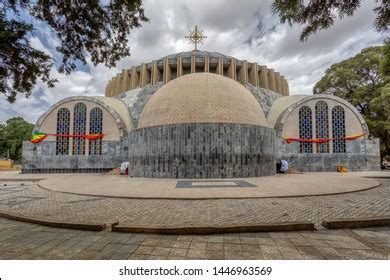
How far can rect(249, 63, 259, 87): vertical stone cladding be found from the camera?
30344mm

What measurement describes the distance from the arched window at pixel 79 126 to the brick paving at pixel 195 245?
21.1 m

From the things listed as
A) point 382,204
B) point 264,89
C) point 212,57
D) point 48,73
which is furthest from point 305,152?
point 48,73

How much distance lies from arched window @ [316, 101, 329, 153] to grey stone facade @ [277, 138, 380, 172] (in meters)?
0.75

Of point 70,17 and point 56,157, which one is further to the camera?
point 56,157

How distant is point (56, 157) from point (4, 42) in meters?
22.1

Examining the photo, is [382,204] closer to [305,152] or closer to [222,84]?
[222,84]

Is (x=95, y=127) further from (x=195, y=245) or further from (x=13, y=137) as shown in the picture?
(x=13, y=137)

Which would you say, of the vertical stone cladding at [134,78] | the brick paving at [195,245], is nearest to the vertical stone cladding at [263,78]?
the vertical stone cladding at [134,78]

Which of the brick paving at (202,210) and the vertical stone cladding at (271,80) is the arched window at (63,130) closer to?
the brick paving at (202,210)

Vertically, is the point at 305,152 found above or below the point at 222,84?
below

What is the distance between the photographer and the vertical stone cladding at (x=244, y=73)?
2956cm

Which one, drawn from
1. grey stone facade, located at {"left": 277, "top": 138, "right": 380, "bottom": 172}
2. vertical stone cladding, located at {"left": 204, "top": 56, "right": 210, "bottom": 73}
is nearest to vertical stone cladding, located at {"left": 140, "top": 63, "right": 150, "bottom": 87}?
vertical stone cladding, located at {"left": 204, "top": 56, "right": 210, "bottom": 73}

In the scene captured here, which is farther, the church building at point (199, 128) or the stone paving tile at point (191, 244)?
the church building at point (199, 128)

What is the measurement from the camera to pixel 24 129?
44969 mm
